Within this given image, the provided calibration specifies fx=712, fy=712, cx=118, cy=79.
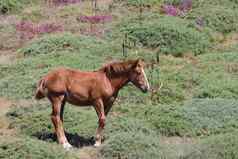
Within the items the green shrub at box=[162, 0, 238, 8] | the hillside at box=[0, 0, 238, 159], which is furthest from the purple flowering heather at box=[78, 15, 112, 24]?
the green shrub at box=[162, 0, 238, 8]

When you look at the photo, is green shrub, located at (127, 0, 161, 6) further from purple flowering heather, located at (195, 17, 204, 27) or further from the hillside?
purple flowering heather, located at (195, 17, 204, 27)

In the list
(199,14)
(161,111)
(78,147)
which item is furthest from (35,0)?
(78,147)

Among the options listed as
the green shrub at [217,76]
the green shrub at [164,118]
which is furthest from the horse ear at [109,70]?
the green shrub at [217,76]

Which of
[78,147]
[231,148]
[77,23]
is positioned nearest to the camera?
[231,148]

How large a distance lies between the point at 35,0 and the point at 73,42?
7.31 metres

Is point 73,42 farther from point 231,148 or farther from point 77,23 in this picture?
point 231,148

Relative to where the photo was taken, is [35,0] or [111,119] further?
[35,0]

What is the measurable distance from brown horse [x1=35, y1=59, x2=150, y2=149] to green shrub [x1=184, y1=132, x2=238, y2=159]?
1660 mm

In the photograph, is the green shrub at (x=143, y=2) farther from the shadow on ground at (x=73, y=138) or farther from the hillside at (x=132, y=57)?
the shadow on ground at (x=73, y=138)

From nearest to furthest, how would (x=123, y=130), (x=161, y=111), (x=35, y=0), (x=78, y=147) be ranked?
(x=78, y=147)
(x=123, y=130)
(x=161, y=111)
(x=35, y=0)

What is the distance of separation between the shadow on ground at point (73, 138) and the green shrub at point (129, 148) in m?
0.72

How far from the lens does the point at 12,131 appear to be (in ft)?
49.5

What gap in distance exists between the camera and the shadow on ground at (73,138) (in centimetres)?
1399

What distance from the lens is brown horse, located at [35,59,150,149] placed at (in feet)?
44.1
